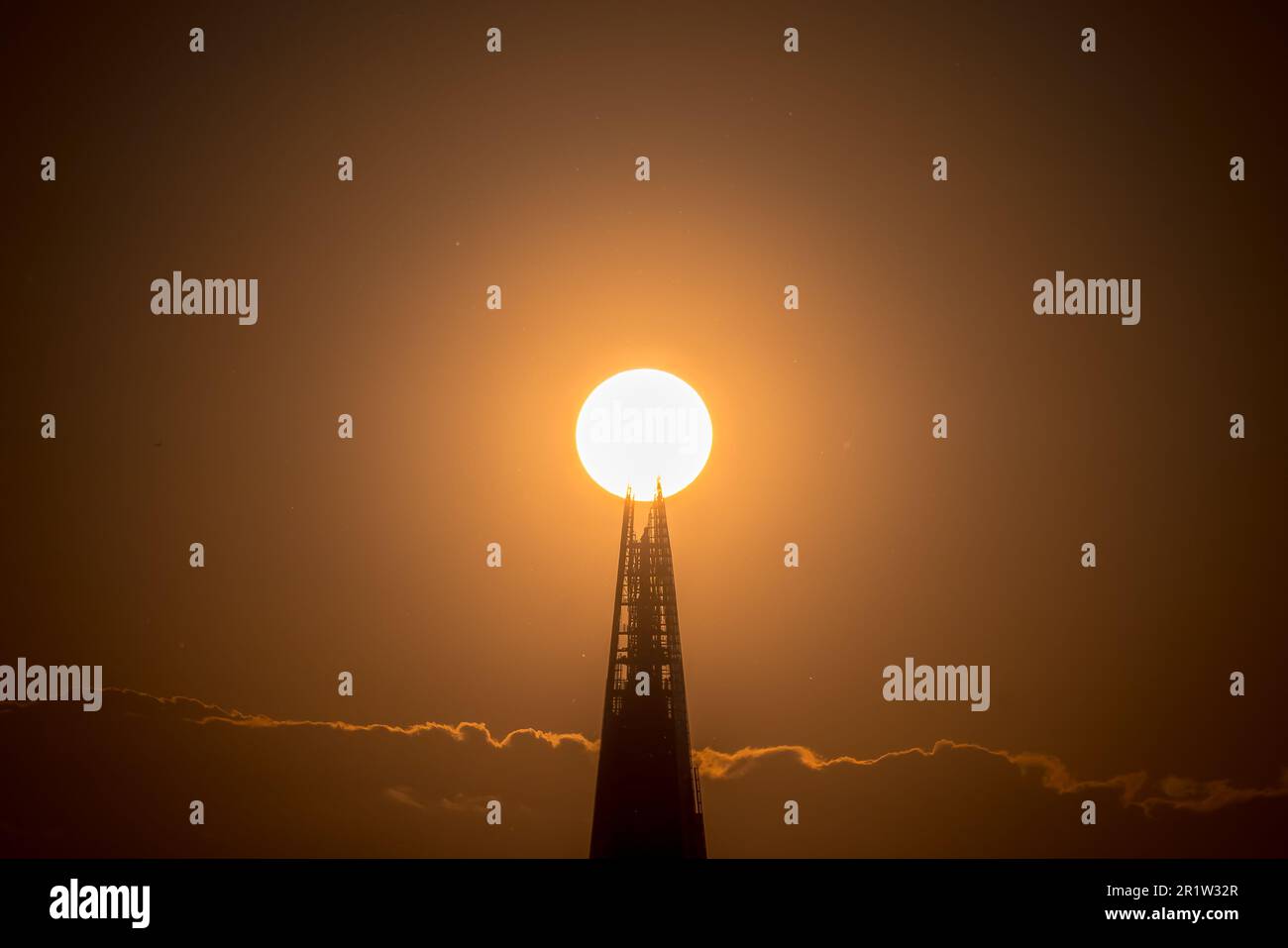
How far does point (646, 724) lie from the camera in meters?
42.9

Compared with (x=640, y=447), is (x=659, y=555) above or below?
below

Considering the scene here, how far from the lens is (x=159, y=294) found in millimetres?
45312

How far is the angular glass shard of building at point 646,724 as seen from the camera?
42438 millimetres

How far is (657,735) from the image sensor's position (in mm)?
42906

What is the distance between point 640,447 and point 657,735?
10.4 m

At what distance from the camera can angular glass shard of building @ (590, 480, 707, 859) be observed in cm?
4244
